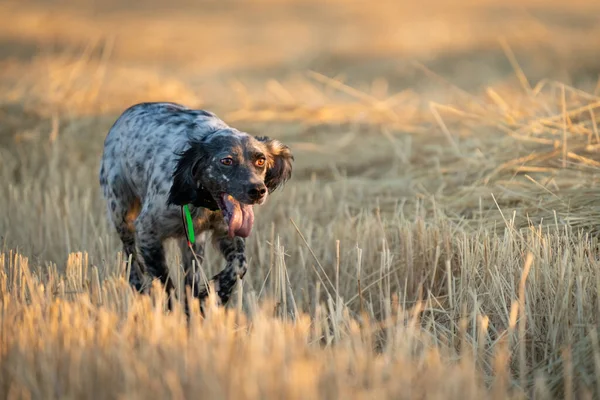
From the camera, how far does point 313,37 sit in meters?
25.8

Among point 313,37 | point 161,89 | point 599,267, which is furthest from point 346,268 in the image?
point 313,37

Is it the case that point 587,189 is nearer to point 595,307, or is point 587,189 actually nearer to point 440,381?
point 595,307

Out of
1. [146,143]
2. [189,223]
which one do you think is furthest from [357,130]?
[189,223]

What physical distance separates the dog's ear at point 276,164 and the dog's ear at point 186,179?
0.45 meters

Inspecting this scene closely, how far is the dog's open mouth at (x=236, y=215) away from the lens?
5.30m

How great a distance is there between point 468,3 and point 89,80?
830 inches

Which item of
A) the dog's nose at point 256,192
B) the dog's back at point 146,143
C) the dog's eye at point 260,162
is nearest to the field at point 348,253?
the dog's nose at point 256,192

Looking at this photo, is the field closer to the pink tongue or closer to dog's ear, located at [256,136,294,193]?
the pink tongue

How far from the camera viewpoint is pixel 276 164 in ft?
18.6

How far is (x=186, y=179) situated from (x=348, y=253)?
1.37 m

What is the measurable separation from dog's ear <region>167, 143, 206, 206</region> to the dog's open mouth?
0.58 ft

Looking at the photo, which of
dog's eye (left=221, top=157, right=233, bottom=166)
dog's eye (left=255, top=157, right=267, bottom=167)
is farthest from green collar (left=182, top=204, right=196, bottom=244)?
dog's eye (left=255, top=157, right=267, bottom=167)

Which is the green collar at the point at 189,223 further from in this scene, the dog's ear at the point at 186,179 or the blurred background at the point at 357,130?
the blurred background at the point at 357,130

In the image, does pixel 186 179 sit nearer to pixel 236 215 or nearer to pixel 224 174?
pixel 224 174
